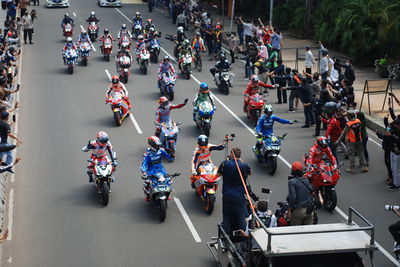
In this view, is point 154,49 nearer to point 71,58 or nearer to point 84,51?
point 84,51

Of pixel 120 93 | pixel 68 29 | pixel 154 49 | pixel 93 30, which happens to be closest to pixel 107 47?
pixel 154 49

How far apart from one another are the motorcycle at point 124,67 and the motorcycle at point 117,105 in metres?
5.76

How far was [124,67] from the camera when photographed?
30125 millimetres

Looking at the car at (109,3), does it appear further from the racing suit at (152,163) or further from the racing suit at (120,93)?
the racing suit at (152,163)

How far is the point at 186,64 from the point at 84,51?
5621 mm

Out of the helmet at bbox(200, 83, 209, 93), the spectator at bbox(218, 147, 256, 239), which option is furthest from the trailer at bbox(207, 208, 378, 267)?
the helmet at bbox(200, 83, 209, 93)

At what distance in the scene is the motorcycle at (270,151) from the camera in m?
19.2

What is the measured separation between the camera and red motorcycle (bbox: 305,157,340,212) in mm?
16625

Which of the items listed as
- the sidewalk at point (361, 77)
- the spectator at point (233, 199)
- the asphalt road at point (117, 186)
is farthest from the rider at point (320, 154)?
the sidewalk at point (361, 77)

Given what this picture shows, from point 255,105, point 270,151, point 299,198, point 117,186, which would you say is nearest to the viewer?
point 299,198

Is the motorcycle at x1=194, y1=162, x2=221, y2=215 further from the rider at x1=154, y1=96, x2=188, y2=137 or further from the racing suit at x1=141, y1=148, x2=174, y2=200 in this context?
the rider at x1=154, y1=96, x2=188, y2=137

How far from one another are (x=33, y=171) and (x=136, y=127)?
4.94 m

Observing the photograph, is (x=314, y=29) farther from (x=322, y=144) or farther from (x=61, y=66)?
(x=322, y=144)

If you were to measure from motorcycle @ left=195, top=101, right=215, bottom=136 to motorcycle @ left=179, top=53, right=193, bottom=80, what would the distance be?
326 inches
